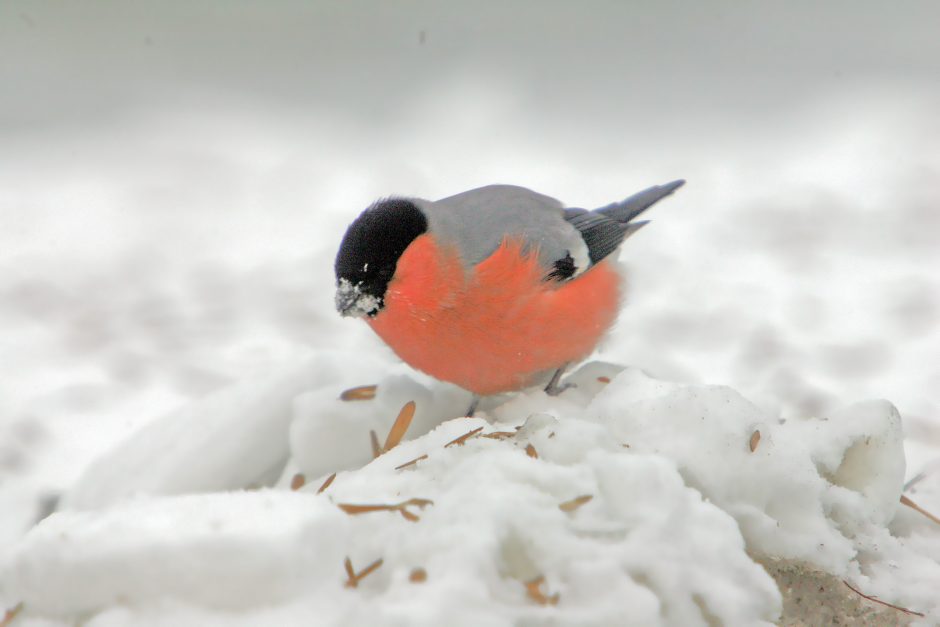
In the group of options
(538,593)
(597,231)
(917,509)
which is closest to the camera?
(538,593)

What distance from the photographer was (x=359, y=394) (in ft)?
2.86

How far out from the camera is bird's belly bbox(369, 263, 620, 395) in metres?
0.93

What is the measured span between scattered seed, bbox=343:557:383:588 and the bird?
412 millimetres

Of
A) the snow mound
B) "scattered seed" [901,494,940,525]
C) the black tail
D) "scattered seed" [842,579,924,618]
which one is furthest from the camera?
the black tail

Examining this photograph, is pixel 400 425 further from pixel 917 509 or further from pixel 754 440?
pixel 917 509

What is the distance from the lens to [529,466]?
0.55 m

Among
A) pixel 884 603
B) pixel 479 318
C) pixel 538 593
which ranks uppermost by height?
pixel 479 318

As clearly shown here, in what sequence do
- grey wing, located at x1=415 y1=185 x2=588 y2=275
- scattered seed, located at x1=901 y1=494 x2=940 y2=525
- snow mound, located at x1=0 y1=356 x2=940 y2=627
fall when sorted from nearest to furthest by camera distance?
snow mound, located at x1=0 y1=356 x2=940 y2=627
scattered seed, located at x1=901 y1=494 x2=940 y2=525
grey wing, located at x1=415 y1=185 x2=588 y2=275

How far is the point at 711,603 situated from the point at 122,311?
4.84 feet

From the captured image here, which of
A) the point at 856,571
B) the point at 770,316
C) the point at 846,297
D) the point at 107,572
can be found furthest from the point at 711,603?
the point at 846,297

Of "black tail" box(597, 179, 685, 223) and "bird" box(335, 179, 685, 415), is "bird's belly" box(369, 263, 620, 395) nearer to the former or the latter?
"bird" box(335, 179, 685, 415)

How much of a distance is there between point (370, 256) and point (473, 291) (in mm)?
125

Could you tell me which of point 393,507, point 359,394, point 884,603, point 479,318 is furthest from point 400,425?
point 884,603

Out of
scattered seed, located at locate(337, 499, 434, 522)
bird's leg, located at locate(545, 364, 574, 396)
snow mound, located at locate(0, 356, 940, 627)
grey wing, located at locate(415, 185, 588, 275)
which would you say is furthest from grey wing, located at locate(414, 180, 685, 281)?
scattered seed, located at locate(337, 499, 434, 522)
